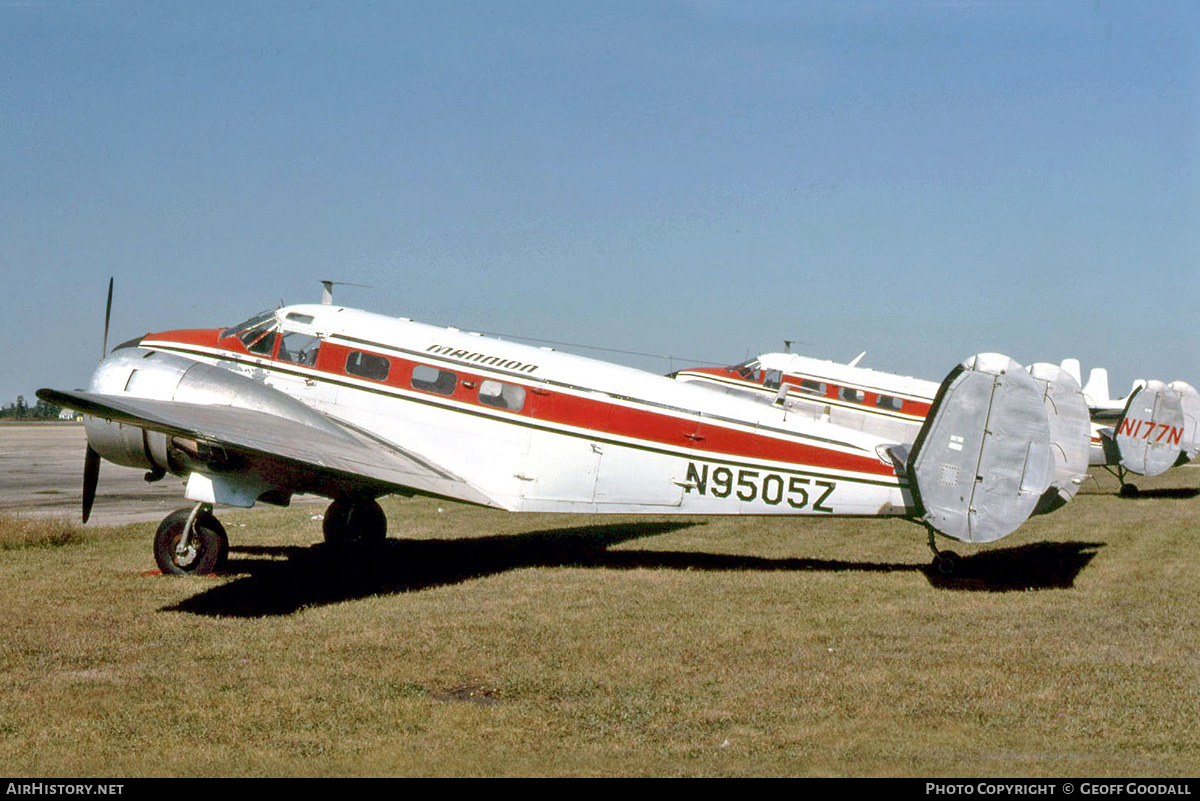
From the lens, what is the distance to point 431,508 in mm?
21078

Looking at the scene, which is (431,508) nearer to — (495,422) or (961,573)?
(495,422)

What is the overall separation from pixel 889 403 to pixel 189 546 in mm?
18335

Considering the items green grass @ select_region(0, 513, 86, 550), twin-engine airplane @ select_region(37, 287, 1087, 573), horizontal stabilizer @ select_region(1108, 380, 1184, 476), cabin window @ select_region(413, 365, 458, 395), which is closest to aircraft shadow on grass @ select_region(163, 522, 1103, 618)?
twin-engine airplane @ select_region(37, 287, 1087, 573)

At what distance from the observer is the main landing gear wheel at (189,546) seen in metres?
12.4

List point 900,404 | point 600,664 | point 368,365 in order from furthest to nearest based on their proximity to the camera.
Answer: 1. point 900,404
2. point 368,365
3. point 600,664

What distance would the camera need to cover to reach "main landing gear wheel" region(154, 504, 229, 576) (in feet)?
40.6

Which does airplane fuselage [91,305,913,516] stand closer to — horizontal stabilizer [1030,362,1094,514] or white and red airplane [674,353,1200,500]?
horizontal stabilizer [1030,362,1094,514]

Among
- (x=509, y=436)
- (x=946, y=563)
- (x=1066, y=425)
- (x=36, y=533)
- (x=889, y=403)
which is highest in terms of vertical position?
(x=1066, y=425)

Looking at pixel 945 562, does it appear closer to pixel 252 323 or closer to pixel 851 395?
pixel 252 323

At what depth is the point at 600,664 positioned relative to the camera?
843cm

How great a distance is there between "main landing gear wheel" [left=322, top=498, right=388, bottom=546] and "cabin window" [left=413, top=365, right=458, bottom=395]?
239cm

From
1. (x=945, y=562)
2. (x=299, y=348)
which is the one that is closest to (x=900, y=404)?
(x=945, y=562)
